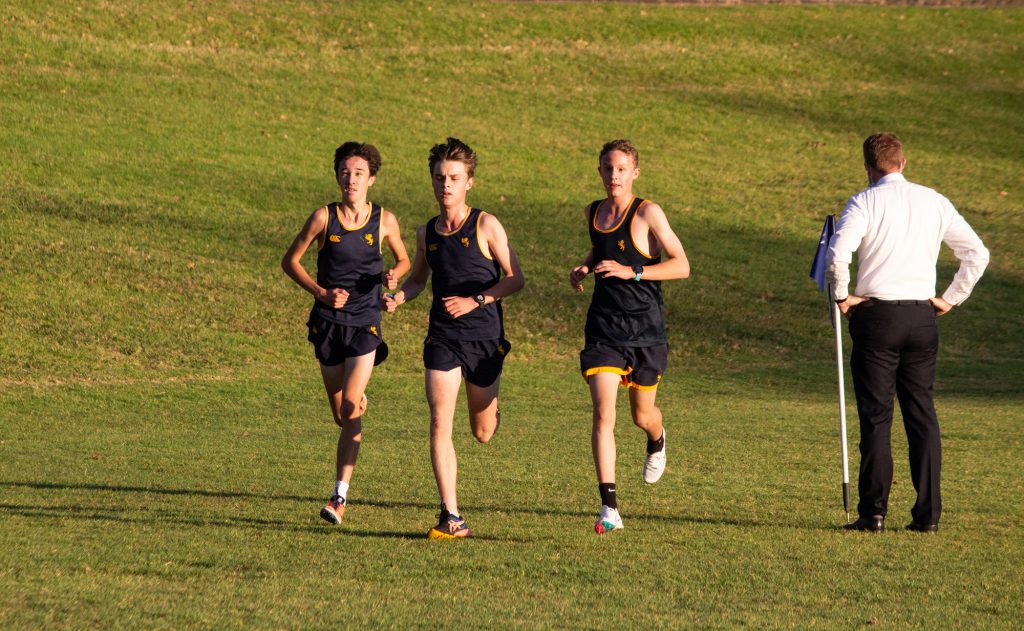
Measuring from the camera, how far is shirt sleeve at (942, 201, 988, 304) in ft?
27.9

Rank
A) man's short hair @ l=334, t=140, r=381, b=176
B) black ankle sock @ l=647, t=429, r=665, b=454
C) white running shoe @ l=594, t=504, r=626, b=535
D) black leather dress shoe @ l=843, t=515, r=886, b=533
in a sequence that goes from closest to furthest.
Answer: white running shoe @ l=594, t=504, r=626, b=535
black leather dress shoe @ l=843, t=515, r=886, b=533
man's short hair @ l=334, t=140, r=381, b=176
black ankle sock @ l=647, t=429, r=665, b=454

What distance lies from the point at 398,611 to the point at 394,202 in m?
21.7

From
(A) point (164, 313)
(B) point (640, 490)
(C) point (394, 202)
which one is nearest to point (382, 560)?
(B) point (640, 490)

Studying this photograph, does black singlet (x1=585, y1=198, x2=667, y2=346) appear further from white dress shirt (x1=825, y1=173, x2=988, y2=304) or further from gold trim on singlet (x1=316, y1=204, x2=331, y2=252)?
gold trim on singlet (x1=316, y1=204, x2=331, y2=252)

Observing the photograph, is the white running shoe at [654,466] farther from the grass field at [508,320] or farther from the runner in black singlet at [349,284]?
the runner in black singlet at [349,284]

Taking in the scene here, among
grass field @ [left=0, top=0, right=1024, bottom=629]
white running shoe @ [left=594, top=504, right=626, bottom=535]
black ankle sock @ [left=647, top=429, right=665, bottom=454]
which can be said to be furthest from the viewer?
black ankle sock @ [left=647, top=429, right=665, bottom=454]

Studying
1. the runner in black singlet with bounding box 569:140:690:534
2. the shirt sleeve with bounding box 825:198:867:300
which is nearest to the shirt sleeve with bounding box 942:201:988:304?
the shirt sleeve with bounding box 825:198:867:300

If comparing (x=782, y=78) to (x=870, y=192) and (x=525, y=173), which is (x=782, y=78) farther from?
(x=870, y=192)

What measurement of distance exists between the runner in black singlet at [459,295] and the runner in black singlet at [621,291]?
0.52 meters

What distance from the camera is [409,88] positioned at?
36031 millimetres

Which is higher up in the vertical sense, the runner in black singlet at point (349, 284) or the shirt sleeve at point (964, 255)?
the shirt sleeve at point (964, 255)

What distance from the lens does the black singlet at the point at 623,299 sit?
870 cm

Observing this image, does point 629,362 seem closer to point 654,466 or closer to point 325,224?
point 654,466

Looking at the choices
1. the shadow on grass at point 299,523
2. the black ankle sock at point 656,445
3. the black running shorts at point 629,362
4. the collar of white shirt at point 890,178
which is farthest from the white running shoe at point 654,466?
the collar of white shirt at point 890,178
